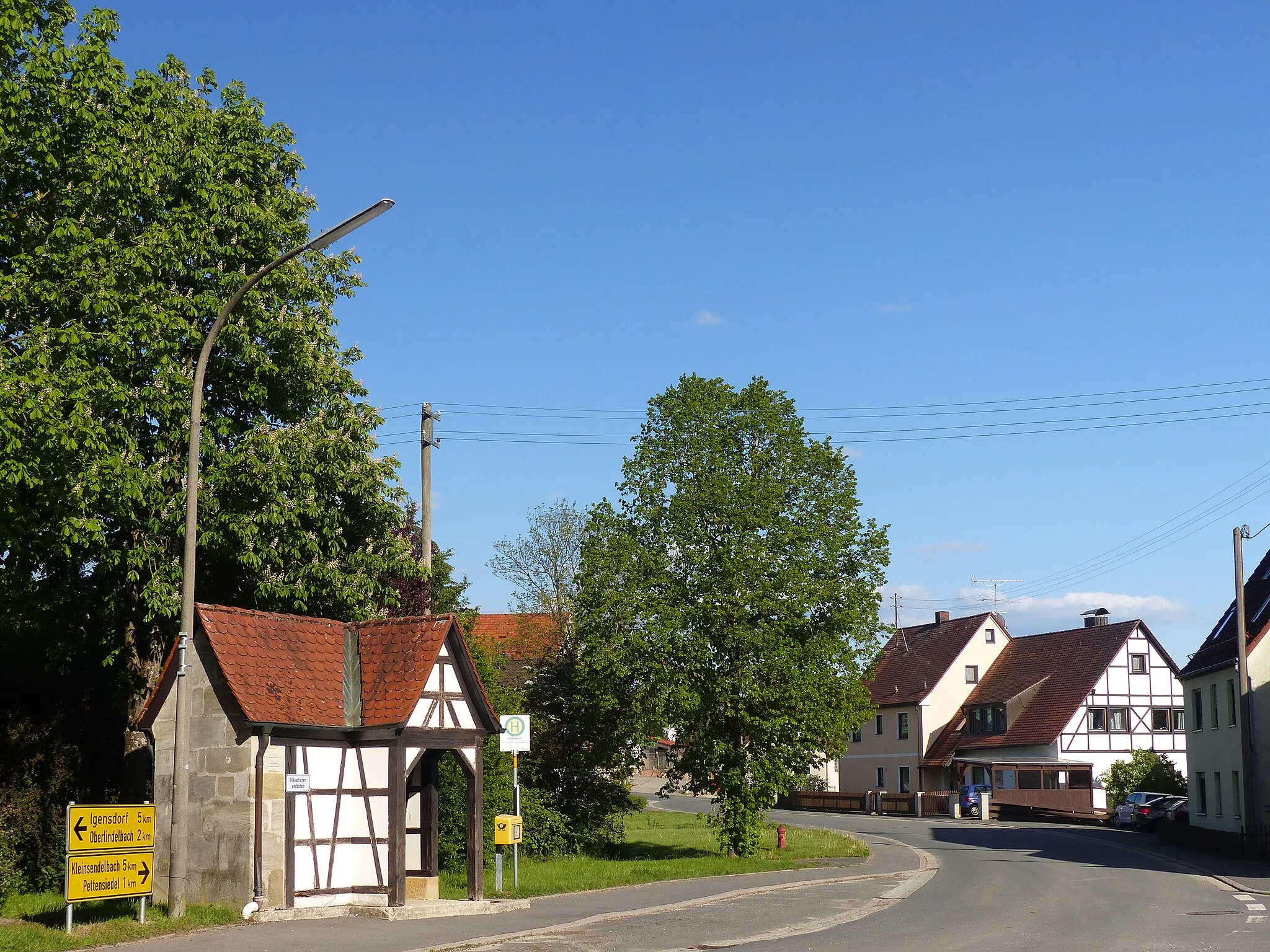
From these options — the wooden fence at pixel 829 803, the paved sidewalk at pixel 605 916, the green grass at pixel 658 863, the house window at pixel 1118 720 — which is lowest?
the wooden fence at pixel 829 803

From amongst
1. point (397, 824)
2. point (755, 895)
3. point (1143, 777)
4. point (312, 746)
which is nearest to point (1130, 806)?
point (1143, 777)

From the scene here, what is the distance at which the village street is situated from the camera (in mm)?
18000

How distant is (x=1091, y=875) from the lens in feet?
102

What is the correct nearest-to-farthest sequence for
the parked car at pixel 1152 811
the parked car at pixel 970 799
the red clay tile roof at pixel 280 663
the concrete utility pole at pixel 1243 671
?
the red clay tile roof at pixel 280 663 < the concrete utility pole at pixel 1243 671 < the parked car at pixel 1152 811 < the parked car at pixel 970 799

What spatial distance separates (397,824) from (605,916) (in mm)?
3757

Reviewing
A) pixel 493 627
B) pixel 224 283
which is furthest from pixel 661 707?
pixel 493 627

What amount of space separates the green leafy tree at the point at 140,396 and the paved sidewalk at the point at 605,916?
7394mm

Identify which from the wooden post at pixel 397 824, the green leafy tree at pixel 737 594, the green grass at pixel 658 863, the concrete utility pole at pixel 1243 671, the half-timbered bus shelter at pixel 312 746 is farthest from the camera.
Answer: the concrete utility pole at pixel 1243 671

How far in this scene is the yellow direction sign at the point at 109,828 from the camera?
739 inches

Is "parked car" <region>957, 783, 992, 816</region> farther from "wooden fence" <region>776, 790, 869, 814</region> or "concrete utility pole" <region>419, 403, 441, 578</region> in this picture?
"concrete utility pole" <region>419, 403, 441, 578</region>

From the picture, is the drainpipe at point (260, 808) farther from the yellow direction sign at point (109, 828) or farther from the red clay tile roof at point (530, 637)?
the red clay tile roof at point (530, 637)

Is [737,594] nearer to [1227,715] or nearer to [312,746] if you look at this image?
[312,746]

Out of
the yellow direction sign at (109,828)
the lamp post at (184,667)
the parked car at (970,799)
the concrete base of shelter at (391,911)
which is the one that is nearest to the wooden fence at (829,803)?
the parked car at (970,799)

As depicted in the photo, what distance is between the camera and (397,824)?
870 inches
